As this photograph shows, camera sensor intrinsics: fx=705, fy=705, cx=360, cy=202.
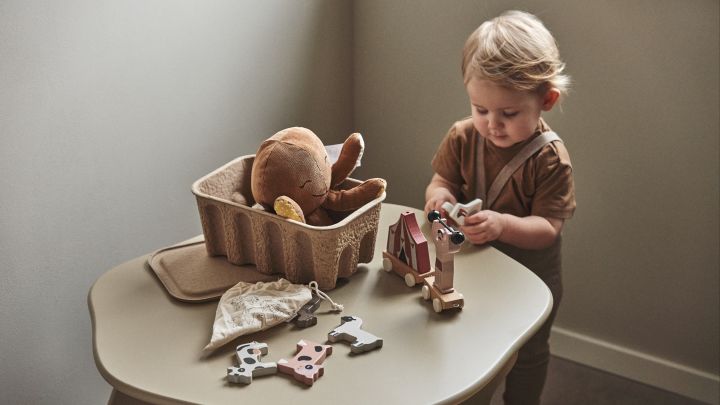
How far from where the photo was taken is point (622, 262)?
1479 millimetres

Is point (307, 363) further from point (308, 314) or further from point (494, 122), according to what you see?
point (494, 122)

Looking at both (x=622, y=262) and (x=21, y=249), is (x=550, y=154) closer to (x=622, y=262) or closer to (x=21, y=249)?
(x=622, y=262)

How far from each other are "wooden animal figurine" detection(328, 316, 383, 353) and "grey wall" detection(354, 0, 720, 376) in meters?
0.80

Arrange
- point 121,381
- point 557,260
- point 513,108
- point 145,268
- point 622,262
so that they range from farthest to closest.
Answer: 1. point 622,262
2. point 557,260
3. point 513,108
4. point 145,268
5. point 121,381

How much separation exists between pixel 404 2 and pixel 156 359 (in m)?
1.02

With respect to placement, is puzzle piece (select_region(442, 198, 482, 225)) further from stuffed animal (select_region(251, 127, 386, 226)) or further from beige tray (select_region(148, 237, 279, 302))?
beige tray (select_region(148, 237, 279, 302))

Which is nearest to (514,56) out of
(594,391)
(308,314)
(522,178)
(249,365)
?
(522,178)

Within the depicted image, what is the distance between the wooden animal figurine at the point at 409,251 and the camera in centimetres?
92

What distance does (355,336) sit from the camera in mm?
808

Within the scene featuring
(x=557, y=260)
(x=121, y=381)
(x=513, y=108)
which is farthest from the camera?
(x=557, y=260)

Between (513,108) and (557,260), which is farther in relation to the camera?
(557,260)


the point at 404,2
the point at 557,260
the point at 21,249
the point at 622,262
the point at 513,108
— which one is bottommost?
the point at 622,262

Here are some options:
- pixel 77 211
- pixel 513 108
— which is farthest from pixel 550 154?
pixel 77 211

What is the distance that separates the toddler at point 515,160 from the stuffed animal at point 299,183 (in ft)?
0.68
